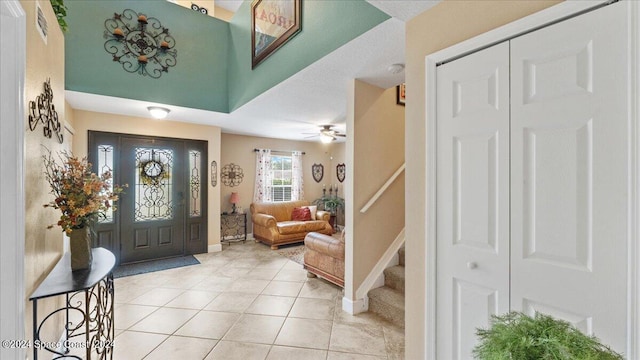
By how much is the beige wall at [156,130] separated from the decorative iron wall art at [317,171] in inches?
115

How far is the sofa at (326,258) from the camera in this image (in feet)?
10.9

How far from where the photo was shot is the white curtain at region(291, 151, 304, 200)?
23.5ft

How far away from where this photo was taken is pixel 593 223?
1.09 m

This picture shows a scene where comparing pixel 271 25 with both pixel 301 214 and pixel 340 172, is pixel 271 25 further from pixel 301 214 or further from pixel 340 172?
pixel 340 172

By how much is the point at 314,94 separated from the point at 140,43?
8.55 feet

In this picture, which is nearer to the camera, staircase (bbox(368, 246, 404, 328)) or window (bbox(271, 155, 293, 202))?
staircase (bbox(368, 246, 404, 328))

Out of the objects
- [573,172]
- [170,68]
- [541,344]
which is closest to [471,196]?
[573,172]

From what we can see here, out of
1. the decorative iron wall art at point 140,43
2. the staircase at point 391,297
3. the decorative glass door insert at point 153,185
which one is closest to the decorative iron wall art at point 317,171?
the decorative glass door insert at point 153,185

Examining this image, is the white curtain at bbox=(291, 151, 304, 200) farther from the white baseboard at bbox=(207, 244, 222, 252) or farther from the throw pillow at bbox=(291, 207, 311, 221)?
the white baseboard at bbox=(207, 244, 222, 252)

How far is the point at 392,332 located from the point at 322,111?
3106 mm

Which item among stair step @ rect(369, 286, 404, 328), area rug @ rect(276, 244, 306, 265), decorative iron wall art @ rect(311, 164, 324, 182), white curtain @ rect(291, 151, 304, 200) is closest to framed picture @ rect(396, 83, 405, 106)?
stair step @ rect(369, 286, 404, 328)

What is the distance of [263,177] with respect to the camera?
6617mm

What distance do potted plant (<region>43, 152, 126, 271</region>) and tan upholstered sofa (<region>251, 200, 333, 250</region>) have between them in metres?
3.77

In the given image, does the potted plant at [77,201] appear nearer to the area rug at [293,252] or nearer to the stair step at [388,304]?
the stair step at [388,304]
